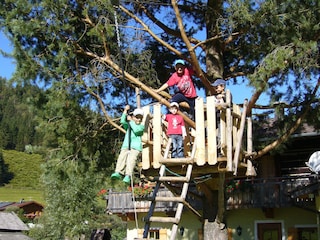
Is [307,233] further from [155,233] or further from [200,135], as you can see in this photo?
[200,135]

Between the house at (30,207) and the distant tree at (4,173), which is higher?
the distant tree at (4,173)

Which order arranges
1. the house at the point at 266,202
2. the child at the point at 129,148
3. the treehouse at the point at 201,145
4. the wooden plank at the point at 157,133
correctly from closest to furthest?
the child at the point at 129,148, the treehouse at the point at 201,145, the wooden plank at the point at 157,133, the house at the point at 266,202

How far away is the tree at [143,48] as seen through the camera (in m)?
10.8

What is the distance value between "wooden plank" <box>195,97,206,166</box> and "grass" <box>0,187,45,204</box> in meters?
79.1

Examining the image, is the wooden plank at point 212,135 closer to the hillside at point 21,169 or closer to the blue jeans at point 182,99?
the blue jeans at point 182,99

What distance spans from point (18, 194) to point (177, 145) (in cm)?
9034

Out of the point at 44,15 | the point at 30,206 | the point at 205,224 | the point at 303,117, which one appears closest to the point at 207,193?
the point at 205,224

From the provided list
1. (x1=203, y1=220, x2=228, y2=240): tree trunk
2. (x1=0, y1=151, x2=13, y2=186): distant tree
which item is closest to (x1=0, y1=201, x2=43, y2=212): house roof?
(x1=0, y1=151, x2=13, y2=186): distant tree

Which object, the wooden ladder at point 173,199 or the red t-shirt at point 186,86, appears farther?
the red t-shirt at point 186,86

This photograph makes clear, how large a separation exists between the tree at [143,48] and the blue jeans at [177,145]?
1.67 m

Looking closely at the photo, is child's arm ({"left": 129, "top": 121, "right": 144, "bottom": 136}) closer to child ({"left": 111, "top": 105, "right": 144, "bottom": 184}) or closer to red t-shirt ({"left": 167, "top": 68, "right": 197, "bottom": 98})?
child ({"left": 111, "top": 105, "right": 144, "bottom": 184})

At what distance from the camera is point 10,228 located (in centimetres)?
2530

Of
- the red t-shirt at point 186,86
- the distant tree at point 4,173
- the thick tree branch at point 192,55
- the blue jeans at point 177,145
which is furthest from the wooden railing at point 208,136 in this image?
the distant tree at point 4,173

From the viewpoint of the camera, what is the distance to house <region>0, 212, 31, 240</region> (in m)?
24.8
